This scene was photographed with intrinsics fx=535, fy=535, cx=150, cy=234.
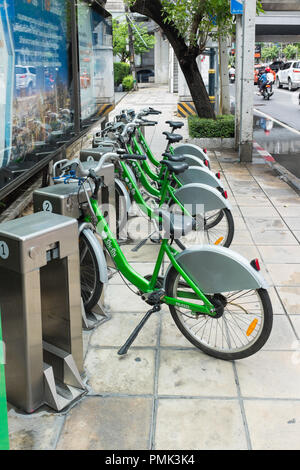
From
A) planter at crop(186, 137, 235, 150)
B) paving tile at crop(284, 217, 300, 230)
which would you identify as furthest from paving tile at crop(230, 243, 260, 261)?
planter at crop(186, 137, 235, 150)

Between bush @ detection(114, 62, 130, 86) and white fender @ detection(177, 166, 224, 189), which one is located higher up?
bush @ detection(114, 62, 130, 86)

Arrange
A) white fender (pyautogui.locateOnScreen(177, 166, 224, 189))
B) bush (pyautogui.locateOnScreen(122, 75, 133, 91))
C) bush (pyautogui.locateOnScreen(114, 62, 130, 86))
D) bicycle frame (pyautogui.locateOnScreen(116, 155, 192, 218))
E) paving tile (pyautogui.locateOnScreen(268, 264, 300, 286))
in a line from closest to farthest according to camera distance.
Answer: paving tile (pyautogui.locateOnScreen(268, 264, 300, 286)), bicycle frame (pyautogui.locateOnScreen(116, 155, 192, 218)), white fender (pyautogui.locateOnScreen(177, 166, 224, 189)), bush (pyautogui.locateOnScreen(122, 75, 133, 91)), bush (pyautogui.locateOnScreen(114, 62, 130, 86))

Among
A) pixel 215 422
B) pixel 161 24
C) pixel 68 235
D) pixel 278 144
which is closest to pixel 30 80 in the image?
pixel 68 235

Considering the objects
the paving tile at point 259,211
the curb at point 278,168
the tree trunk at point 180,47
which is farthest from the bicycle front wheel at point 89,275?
the tree trunk at point 180,47

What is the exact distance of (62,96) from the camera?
708 cm

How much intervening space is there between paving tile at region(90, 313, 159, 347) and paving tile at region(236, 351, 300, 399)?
0.72 metres

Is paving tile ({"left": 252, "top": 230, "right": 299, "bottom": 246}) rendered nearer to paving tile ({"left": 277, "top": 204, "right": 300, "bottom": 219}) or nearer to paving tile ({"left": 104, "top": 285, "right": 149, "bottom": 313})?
paving tile ({"left": 277, "top": 204, "right": 300, "bottom": 219})

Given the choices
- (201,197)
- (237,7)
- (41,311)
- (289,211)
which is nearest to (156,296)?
(41,311)

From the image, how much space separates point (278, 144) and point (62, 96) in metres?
8.46

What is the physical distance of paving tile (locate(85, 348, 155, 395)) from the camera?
11.0ft

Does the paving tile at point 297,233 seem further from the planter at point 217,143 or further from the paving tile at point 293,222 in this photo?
the planter at point 217,143

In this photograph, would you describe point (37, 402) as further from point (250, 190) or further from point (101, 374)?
point (250, 190)

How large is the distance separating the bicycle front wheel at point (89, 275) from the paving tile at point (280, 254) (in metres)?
2.11

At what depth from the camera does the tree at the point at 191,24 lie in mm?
11328
